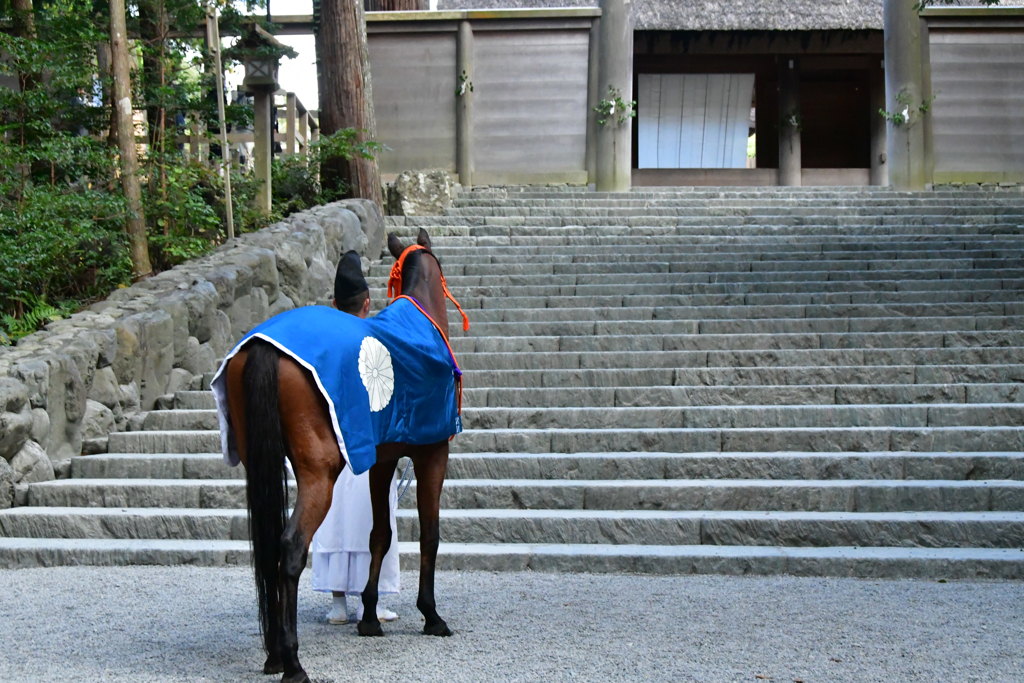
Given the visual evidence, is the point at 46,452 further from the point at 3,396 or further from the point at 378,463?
the point at 378,463

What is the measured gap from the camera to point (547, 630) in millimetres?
4758

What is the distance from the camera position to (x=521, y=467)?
24.0 feet

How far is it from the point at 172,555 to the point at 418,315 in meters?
2.56

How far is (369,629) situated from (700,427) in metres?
3.82

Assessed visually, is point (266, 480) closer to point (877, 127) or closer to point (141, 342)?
point (141, 342)

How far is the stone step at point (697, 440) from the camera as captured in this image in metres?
7.46

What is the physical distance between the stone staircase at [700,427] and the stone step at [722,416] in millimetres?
16

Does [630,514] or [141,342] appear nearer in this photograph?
[630,514]

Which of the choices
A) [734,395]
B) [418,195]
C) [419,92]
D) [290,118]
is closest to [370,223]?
[418,195]

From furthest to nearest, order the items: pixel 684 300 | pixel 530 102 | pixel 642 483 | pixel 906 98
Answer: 1. pixel 530 102
2. pixel 906 98
3. pixel 684 300
4. pixel 642 483

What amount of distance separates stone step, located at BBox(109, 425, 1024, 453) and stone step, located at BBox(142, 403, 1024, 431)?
226mm

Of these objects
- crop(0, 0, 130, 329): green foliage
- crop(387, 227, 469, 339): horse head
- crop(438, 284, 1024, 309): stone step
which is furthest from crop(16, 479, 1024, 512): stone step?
crop(438, 284, 1024, 309): stone step

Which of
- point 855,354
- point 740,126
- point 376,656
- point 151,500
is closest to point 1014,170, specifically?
Result: point 740,126

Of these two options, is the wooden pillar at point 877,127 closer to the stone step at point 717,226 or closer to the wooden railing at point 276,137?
the stone step at point 717,226
